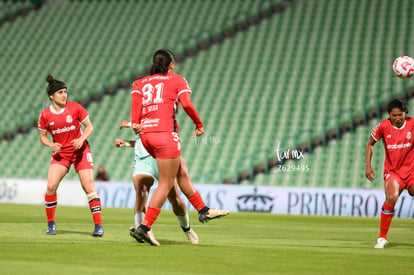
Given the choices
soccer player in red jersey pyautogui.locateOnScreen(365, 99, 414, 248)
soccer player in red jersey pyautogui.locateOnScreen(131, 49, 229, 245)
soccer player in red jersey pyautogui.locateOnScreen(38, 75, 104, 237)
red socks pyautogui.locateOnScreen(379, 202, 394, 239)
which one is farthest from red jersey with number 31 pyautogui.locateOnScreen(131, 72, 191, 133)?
red socks pyautogui.locateOnScreen(379, 202, 394, 239)

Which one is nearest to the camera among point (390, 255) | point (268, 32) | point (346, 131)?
point (390, 255)

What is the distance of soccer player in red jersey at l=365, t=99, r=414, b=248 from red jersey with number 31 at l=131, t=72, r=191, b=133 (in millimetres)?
3096

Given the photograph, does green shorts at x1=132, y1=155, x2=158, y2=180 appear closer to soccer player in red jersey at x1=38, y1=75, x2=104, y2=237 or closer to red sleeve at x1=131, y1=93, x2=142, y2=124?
red sleeve at x1=131, y1=93, x2=142, y2=124

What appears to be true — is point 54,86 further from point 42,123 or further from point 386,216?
point 386,216

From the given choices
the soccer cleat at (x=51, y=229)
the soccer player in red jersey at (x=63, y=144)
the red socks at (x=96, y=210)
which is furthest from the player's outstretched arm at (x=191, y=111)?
the soccer cleat at (x=51, y=229)

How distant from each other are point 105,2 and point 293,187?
685 inches

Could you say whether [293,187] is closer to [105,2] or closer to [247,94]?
[247,94]

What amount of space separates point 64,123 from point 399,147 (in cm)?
495

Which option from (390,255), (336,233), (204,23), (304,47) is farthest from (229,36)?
(390,255)

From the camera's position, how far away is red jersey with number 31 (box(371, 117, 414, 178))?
1030 cm

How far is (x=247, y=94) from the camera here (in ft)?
90.2

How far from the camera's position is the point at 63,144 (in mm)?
11078

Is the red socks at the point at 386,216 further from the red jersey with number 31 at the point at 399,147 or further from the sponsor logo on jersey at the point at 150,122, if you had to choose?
the sponsor logo on jersey at the point at 150,122

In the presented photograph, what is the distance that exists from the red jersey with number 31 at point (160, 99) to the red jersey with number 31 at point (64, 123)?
2.35m
